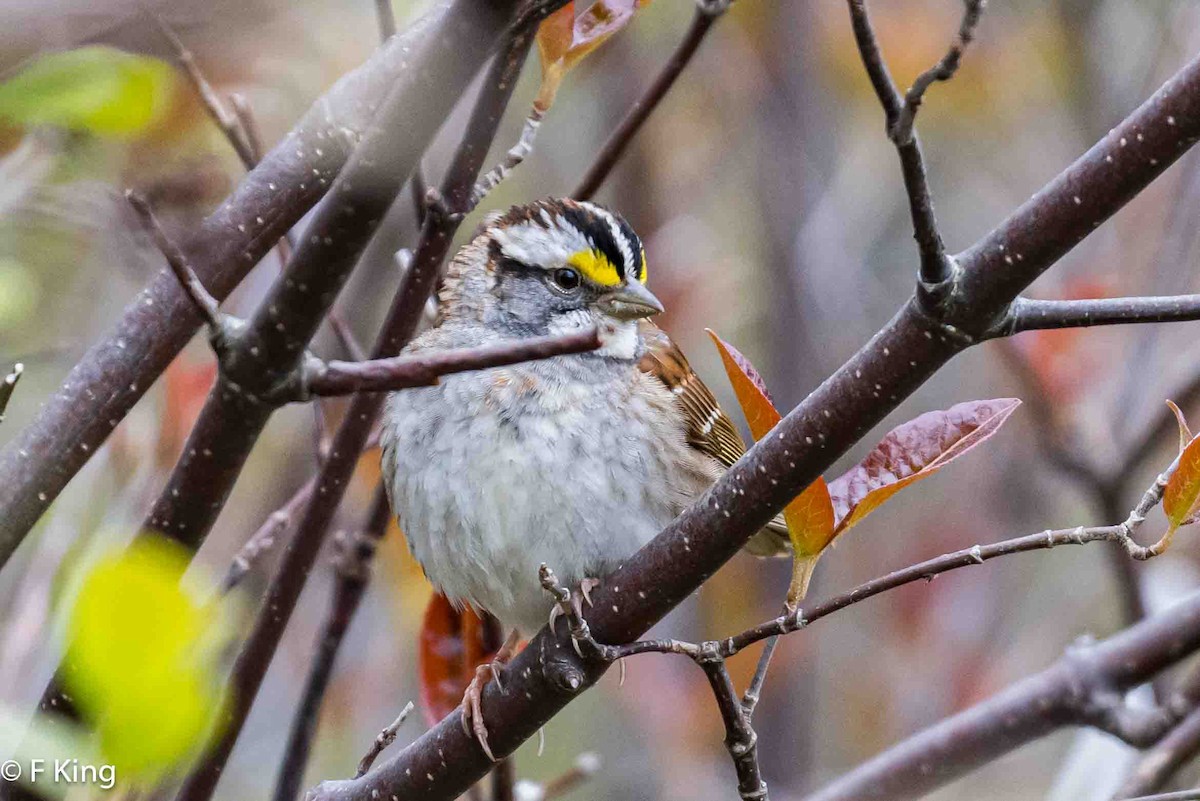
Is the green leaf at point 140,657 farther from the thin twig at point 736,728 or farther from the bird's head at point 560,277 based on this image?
the bird's head at point 560,277

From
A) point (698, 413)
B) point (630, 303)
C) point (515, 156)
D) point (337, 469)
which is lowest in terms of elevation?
point (337, 469)

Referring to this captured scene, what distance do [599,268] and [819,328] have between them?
2006mm

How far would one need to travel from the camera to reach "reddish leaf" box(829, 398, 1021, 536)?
199 cm

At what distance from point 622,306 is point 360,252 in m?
1.51

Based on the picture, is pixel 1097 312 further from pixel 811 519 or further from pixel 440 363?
pixel 440 363

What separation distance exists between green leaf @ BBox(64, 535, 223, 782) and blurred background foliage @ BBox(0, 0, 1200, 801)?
2576 millimetres

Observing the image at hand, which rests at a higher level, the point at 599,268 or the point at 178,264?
the point at 599,268

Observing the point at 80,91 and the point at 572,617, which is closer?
the point at 80,91

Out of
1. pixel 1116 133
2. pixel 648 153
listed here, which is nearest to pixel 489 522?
pixel 1116 133

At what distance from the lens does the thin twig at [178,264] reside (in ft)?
4.88

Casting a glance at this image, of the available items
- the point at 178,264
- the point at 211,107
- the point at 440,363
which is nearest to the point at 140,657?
the point at 440,363

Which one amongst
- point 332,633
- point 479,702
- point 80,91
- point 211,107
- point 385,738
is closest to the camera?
point 80,91

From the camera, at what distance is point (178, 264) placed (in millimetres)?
1605

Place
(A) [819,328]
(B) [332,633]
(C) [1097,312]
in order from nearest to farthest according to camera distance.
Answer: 1. (C) [1097,312]
2. (B) [332,633]
3. (A) [819,328]
